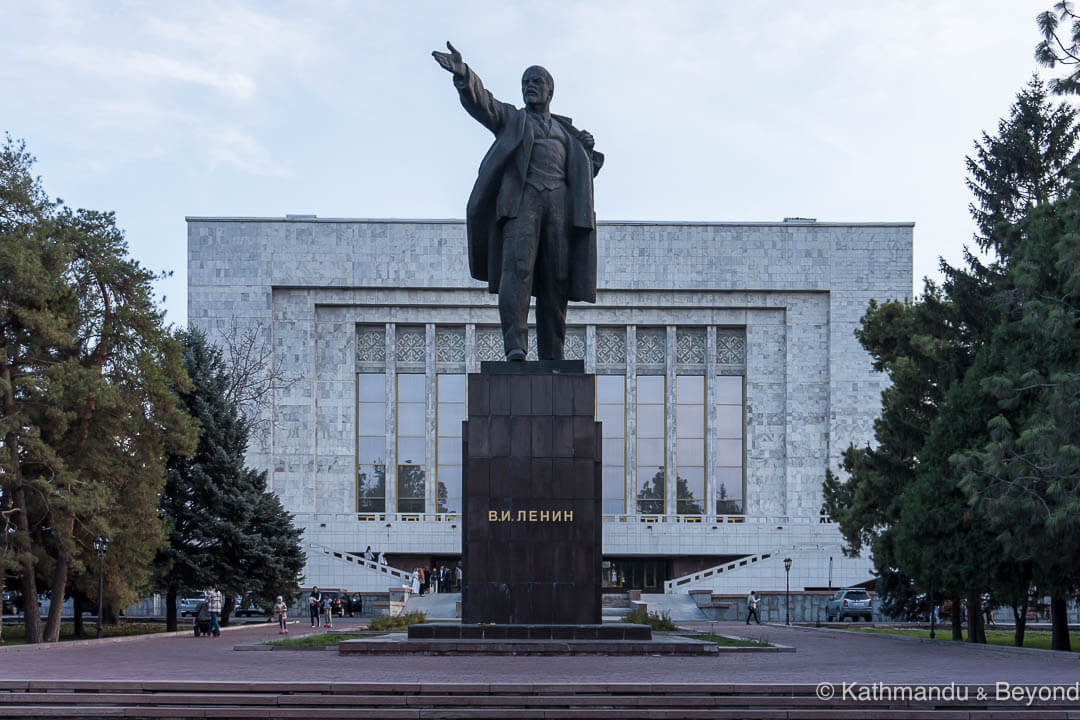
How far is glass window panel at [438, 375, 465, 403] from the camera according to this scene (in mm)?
57562

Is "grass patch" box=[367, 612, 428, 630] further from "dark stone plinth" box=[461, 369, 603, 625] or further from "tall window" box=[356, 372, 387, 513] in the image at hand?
"tall window" box=[356, 372, 387, 513]

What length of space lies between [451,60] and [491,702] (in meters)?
7.47

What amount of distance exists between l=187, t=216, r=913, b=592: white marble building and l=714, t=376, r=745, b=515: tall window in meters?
0.09

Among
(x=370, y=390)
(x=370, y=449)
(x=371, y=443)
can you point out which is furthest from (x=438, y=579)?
(x=370, y=390)

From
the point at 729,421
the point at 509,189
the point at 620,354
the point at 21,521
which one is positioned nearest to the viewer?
the point at 509,189

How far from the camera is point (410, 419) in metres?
57.2

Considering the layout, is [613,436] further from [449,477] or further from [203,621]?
[203,621]

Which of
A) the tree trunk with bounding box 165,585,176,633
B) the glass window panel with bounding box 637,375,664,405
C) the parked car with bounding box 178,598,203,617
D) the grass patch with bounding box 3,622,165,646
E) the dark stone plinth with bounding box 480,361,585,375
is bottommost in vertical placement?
the parked car with bounding box 178,598,203,617

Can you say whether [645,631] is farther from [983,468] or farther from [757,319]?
[757,319]

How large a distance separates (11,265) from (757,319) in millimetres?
38045

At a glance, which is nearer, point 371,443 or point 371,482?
point 371,482

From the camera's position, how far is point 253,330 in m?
55.9

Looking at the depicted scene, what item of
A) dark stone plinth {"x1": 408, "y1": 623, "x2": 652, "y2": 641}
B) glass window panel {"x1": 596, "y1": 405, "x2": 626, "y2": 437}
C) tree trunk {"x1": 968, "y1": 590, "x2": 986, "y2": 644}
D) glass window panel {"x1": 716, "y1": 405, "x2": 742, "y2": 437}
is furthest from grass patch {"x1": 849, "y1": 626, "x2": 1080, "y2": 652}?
glass window panel {"x1": 596, "y1": 405, "x2": 626, "y2": 437}

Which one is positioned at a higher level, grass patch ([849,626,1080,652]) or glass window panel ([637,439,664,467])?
glass window panel ([637,439,664,467])
